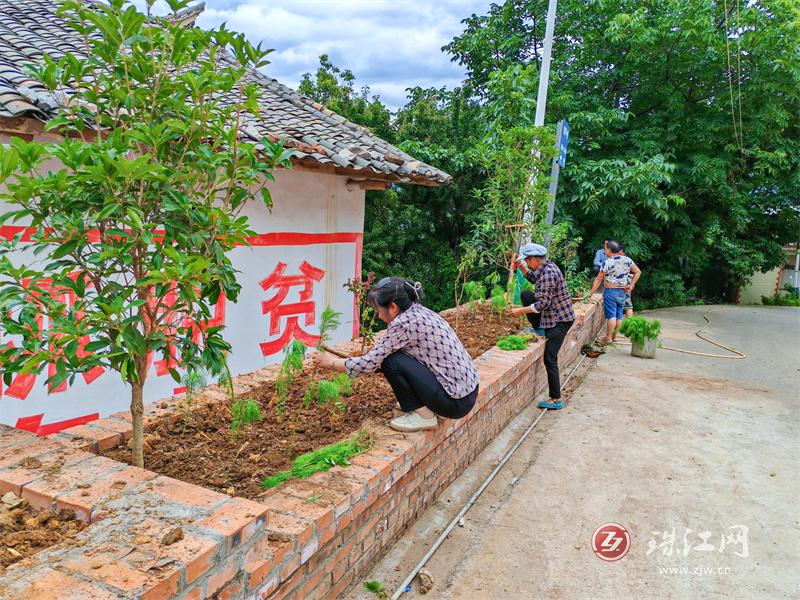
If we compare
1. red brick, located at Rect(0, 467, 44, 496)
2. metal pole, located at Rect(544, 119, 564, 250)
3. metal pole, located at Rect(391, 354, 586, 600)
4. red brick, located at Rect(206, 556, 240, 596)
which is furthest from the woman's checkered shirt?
metal pole, located at Rect(544, 119, 564, 250)

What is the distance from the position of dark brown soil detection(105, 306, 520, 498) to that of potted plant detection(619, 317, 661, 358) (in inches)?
212

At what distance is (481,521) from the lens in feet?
12.1

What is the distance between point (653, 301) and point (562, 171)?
598 centimetres

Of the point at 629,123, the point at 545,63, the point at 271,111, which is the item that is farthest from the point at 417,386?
the point at 629,123

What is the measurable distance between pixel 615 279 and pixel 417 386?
244 inches

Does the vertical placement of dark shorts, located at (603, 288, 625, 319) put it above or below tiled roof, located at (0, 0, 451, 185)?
below

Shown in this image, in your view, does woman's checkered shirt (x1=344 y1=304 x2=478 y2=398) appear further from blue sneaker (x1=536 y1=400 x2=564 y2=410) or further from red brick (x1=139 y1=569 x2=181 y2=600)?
blue sneaker (x1=536 y1=400 x2=564 y2=410)

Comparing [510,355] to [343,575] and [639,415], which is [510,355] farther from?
[343,575]

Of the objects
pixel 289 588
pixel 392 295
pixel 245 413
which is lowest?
pixel 289 588

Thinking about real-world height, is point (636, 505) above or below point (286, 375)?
below

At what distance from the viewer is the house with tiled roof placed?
4.51 m

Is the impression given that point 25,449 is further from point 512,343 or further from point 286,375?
point 512,343

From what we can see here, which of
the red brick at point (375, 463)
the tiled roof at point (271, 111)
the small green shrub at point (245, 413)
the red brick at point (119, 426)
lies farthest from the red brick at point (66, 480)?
the tiled roof at point (271, 111)

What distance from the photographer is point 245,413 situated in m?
3.31
